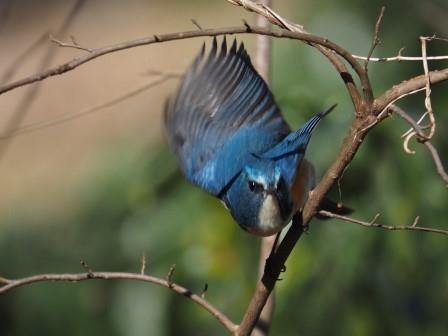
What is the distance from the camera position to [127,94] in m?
2.73

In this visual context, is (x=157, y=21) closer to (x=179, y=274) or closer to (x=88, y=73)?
(x=88, y=73)

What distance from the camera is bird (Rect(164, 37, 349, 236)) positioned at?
2512 mm

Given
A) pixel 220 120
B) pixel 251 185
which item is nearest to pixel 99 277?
pixel 251 185

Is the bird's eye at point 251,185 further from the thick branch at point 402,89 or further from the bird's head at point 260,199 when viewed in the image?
the thick branch at point 402,89

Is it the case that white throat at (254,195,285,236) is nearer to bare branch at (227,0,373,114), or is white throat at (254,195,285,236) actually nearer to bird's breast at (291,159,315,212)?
bird's breast at (291,159,315,212)

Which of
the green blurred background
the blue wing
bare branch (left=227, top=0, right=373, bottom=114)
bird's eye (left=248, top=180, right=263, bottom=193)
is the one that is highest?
bare branch (left=227, top=0, right=373, bottom=114)

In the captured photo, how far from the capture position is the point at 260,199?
2.51 meters

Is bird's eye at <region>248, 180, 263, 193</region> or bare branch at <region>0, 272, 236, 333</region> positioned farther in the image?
bird's eye at <region>248, 180, 263, 193</region>

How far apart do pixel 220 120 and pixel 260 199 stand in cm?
54

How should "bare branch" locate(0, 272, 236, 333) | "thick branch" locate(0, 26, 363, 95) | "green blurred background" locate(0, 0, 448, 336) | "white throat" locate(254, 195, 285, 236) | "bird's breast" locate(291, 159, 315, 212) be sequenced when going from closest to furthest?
"thick branch" locate(0, 26, 363, 95) < "bare branch" locate(0, 272, 236, 333) < "white throat" locate(254, 195, 285, 236) < "bird's breast" locate(291, 159, 315, 212) < "green blurred background" locate(0, 0, 448, 336)

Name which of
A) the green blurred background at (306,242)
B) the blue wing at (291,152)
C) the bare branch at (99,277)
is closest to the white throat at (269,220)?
the blue wing at (291,152)

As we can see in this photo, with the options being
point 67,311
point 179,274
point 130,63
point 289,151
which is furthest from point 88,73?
point 289,151

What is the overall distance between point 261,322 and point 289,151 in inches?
19.1

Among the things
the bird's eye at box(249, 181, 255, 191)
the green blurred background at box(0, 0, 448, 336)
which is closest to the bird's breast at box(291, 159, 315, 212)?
the bird's eye at box(249, 181, 255, 191)
